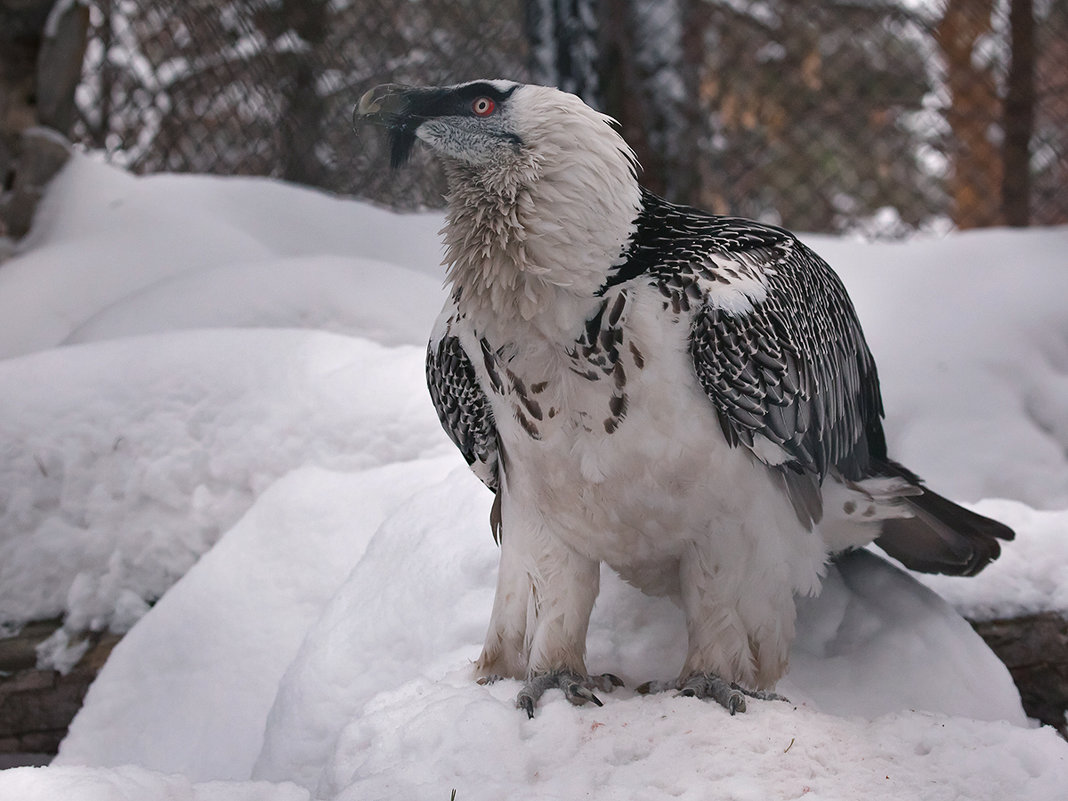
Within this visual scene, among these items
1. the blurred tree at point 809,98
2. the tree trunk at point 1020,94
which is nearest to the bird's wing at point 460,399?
the blurred tree at point 809,98

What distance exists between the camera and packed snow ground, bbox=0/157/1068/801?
208 cm

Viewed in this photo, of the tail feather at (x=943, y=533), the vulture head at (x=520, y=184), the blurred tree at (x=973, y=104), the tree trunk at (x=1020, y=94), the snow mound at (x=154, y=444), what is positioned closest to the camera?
the vulture head at (x=520, y=184)

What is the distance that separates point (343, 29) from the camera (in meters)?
6.84

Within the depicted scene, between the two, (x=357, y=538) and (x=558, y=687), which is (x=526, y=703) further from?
(x=357, y=538)

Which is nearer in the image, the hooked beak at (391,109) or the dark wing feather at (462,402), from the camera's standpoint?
the hooked beak at (391,109)

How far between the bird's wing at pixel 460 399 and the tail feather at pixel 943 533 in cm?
107

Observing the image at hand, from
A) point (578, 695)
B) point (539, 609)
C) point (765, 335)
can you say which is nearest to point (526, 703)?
point (578, 695)

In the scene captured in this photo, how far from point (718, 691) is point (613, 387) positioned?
0.70 meters

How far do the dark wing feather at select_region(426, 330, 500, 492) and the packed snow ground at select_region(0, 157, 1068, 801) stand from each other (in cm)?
54

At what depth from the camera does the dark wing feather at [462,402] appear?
2482mm

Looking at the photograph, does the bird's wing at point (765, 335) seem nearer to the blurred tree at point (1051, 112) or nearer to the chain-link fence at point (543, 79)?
the chain-link fence at point (543, 79)

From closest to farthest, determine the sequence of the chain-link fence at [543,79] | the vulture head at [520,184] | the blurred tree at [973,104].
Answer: the vulture head at [520,184], the chain-link fence at [543,79], the blurred tree at [973,104]

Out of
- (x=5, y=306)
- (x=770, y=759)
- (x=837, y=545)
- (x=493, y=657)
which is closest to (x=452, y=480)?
(x=493, y=657)

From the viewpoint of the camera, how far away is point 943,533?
9.60ft
